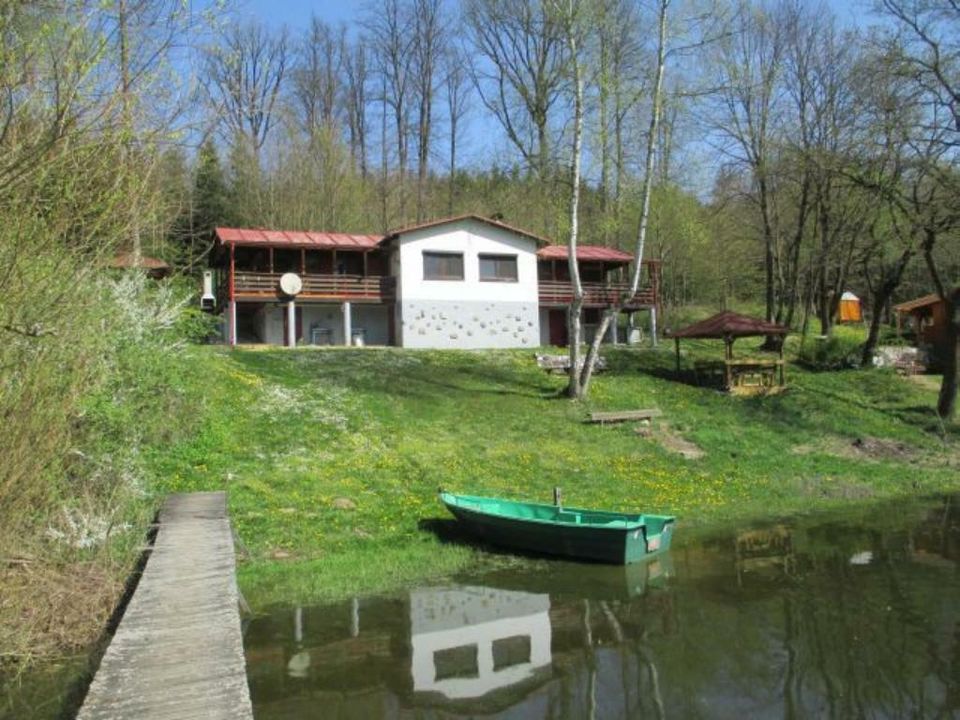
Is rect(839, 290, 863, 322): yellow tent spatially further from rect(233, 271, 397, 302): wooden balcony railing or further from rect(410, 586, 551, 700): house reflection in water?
rect(410, 586, 551, 700): house reflection in water

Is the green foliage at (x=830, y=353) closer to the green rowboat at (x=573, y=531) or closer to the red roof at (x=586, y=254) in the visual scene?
the red roof at (x=586, y=254)

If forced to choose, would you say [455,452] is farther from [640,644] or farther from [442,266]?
[442,266]

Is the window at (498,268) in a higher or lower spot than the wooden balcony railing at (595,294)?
higher

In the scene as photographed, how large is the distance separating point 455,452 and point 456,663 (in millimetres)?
10324

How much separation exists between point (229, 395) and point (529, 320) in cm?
1834

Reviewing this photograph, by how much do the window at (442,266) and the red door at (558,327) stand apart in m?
6.56

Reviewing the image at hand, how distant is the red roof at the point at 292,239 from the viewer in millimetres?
32562

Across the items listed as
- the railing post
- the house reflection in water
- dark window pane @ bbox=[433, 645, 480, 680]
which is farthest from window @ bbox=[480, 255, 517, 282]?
dark window pane @ bbox=[433, 645, 480, 680]

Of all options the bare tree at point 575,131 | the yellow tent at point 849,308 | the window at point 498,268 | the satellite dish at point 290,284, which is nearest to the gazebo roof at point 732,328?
the bare tree at point 575,131

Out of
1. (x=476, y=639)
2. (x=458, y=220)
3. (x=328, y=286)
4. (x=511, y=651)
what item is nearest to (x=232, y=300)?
(x=328, y=286)

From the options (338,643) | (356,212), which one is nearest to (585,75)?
(338,643)

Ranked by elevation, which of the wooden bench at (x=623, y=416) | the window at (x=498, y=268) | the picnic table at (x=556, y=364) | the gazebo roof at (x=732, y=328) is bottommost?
the wooden bench at (x=623, y=416)

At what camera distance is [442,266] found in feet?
115

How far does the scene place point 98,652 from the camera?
824 centimetres
